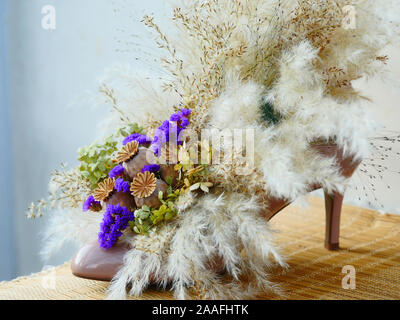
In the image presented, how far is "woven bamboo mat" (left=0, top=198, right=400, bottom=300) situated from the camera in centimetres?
61

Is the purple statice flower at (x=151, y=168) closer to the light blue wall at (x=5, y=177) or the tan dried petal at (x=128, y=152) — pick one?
the tan dried petal at (x=128, y=152)

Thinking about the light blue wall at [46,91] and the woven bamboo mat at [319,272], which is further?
the light blue wall at [46,91]

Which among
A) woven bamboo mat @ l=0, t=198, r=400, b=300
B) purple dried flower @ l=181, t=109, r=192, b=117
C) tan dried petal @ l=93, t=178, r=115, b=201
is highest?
purple dried flower @ l=181, t=109, r=192, b=117

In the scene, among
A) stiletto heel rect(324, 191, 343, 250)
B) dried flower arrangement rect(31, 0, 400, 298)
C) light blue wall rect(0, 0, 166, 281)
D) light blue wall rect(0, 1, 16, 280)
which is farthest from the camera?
light blue wall rect(0, 1, 16, 280)

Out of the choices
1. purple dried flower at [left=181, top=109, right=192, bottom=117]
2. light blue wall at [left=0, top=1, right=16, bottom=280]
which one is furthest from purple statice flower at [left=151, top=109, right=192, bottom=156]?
light blue wall at [left=0, top=1, right=16, bottom=280]

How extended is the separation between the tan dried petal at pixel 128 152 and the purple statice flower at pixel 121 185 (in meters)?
0.03

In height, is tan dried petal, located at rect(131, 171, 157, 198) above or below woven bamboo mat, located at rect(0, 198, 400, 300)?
above

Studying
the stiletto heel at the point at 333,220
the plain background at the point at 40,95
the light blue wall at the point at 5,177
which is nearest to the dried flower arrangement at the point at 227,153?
the stiletto heel at the point at 333,220

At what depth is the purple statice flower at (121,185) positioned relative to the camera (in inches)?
Result: 24.5

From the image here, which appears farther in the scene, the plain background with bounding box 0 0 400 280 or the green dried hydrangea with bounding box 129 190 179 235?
the plain background with bounding box 0 0 400 280

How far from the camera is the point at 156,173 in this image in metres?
0.64

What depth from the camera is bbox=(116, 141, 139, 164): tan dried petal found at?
0.64 meters

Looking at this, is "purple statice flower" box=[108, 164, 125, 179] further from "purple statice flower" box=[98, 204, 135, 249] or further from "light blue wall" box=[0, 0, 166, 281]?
"light blue wall" box=[0, 0, 166, 281]

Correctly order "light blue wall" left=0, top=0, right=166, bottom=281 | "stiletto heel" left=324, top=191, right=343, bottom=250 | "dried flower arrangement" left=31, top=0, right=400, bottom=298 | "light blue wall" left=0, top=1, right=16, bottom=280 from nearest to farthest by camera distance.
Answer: "dried flower arrangement" left=31, top=0, right=400, bottom=298 < "stiletto heel" left=324, top=191, right=343, bottom=250 < "light blue wall" left=0, top=0, right=166, bottom=281 < "light blue wall" left=0, top=1, right=16, bottom=280
